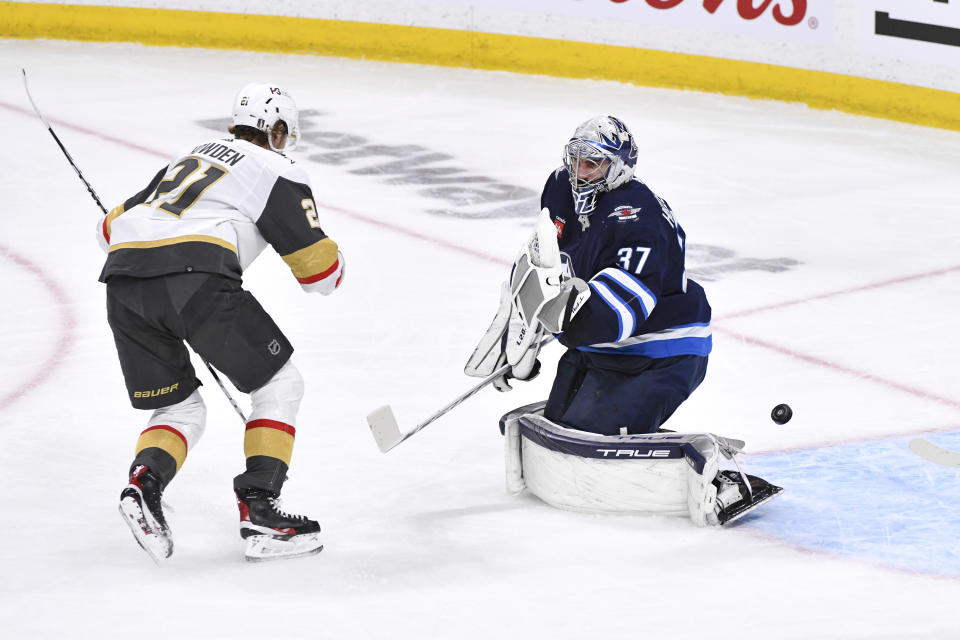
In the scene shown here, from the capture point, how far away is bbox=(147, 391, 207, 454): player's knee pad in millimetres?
3215

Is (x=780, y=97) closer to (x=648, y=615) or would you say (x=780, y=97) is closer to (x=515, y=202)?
(x=515, y=202)

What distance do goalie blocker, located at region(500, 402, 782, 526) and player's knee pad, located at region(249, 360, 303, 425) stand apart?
0.61m

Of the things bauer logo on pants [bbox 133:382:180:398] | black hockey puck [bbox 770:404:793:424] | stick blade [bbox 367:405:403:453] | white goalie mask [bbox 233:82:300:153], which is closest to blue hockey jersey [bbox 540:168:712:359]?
black hockey puck [bbox 770:404:793:424]

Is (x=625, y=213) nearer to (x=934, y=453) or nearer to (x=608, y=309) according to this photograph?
(x=608, y=309)

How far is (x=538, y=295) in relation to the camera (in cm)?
324

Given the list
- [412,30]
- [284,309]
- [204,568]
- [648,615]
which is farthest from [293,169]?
[412,30]

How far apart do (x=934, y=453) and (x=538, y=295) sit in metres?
1.22

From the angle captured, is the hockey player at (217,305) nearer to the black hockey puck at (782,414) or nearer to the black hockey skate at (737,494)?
the black hockey skate at (737,494)

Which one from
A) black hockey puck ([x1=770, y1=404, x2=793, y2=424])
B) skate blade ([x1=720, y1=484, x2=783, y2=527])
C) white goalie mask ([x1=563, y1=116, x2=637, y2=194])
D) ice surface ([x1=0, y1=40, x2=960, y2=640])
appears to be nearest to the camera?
ice surface ([x1=0, y1=40, x2=960, y2=640])

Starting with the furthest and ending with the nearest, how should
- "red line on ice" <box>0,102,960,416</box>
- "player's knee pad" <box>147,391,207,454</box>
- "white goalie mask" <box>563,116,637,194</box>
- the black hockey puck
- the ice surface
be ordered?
1. "red line on ice" <box>0,102,960,416</box>
2. the black hockey puck
3. "white goalie mask" <box>563,116,637,194</box>
4. "player's knee pad" <box>147,391,207,454</box>
5. the ice surface

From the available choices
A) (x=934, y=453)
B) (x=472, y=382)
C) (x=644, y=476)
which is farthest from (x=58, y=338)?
(x=934, y=453)

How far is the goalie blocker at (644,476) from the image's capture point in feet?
10.8

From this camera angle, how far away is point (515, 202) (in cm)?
637

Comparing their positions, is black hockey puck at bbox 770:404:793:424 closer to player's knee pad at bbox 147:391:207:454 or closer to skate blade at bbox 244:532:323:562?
skate blade at bbox 244:532:323:562
